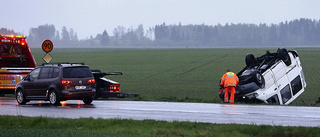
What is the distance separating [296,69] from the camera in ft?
73.7

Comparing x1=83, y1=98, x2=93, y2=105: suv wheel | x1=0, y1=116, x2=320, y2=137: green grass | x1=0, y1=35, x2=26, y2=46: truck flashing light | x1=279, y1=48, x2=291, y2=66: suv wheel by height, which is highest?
x1=0, y1=35, x2=26, y2=46: truck flashing light

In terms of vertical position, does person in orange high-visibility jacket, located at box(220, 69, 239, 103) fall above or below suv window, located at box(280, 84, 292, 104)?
above

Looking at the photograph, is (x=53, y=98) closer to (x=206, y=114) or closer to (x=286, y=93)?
(x=206, y=114)

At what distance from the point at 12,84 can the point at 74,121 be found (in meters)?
13.7

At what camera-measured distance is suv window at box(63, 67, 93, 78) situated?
20.5 m

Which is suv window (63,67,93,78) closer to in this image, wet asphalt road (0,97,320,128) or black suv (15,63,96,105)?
black suv (15,63,96,105)

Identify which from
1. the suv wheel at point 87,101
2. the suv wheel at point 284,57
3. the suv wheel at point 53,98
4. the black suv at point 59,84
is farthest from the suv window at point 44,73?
the suv wheel at point 284,57

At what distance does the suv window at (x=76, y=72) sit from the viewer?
20516 millimetres

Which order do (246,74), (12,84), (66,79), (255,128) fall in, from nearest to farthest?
1. (255,128)
2. (66,79)
3. (246,74)
4. (12,84)

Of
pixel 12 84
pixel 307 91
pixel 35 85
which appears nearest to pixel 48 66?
pixel 35 85

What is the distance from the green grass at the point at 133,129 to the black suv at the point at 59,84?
5.70 metres

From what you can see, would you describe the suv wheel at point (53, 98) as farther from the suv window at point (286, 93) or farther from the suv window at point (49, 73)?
the suv window at point (286, 93)

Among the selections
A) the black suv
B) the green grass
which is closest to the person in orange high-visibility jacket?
the black suv

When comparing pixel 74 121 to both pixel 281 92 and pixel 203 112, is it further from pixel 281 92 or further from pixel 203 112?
pixel 281 92
